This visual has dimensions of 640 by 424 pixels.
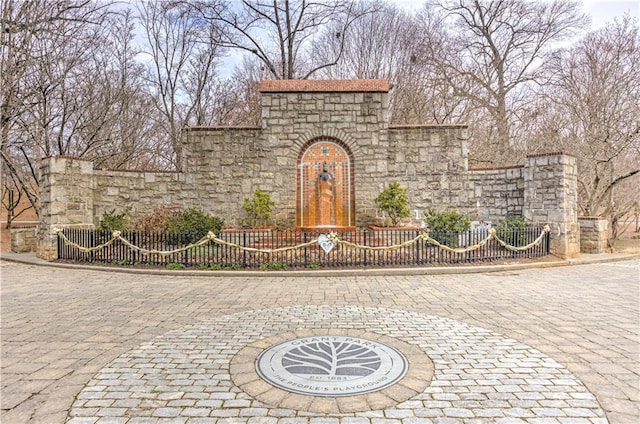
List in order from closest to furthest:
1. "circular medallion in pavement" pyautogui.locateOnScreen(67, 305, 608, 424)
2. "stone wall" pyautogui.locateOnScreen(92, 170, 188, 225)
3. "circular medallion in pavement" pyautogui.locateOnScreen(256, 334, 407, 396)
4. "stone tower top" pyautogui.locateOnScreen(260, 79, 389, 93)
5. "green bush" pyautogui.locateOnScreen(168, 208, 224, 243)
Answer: "circular medallion in pavement" pyautogui.locateOnScreen(67, 305, 608, 424)
"circular medallion in pavement" pyautogui.locateOnScreen(256, 334, 407, 396)
"green bush" pyautogui.locateOnScreen(168, 208, 224, 243)
"stone wall" pyautogui.locateOnScreen(92, 170, 188, 225)
"stone tower top" pyautogui.locateOnScreen(260, 79, 389, 93)

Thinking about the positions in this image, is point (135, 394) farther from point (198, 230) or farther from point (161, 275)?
point (198, 230)

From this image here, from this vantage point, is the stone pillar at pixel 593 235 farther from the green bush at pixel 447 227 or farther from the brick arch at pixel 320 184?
the brick arch at pixel 320 184

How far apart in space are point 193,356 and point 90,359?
1.02 metres

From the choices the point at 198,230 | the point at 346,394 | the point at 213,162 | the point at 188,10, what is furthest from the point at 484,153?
the point at 346,394

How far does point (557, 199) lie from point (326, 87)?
8.02 meters

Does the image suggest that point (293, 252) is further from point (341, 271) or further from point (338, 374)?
point (338, 374)

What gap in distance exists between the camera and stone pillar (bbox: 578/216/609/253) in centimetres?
1140

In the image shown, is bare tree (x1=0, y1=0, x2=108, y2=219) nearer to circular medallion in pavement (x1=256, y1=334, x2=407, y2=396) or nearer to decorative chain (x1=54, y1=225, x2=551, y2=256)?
decorative chain (x1=54, y1=225, x2=551, y2=256)

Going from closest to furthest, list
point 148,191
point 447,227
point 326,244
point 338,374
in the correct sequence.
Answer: point 338,374, point 326,244, point 447,227, point 148,191

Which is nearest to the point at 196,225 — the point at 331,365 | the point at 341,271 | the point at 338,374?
the point at 341,271

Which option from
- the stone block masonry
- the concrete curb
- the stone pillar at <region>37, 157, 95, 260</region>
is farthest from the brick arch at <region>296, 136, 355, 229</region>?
the stone pillar at <region>37, 157, 95, 260</region>

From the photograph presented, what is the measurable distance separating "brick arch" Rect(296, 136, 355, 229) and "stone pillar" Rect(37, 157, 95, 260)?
677 cm

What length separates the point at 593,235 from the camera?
1145cm

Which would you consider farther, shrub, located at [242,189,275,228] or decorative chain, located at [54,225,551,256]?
shrub, located at [242,189,275,228]
